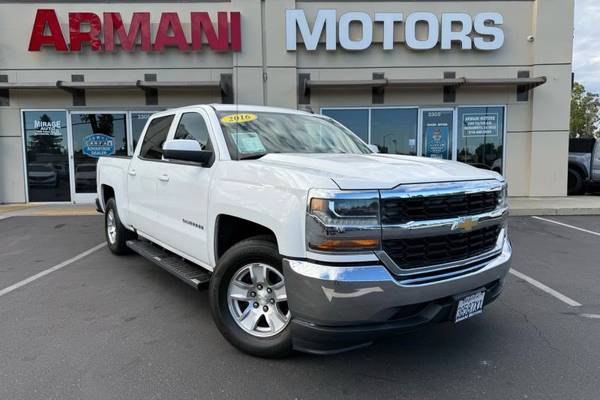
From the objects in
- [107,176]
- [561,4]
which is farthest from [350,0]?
[107,176]

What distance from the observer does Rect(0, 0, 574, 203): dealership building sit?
39.5 ft

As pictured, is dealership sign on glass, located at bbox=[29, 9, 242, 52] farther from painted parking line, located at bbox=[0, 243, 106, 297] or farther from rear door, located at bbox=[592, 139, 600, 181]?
rear door, located at bbox=[592, 139, 600, 181]

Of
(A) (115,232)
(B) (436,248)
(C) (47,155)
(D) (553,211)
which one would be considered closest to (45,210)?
(C) (47,155)

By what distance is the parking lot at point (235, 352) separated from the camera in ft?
9.52

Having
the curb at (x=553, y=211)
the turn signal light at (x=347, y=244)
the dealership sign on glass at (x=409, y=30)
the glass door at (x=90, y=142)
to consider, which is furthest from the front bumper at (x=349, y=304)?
the glass door at (x=90, y=142)

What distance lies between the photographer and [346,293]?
2.55m

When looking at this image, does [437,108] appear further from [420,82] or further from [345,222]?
[345,222]

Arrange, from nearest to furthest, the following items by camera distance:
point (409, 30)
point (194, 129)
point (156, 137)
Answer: point (194, 129)
point (156, 137)
point (409, 30)

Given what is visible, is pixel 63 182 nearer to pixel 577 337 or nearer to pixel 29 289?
pixel 29 289

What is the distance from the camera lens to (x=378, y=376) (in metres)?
3.06

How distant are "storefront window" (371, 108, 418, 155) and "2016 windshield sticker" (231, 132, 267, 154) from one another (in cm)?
932

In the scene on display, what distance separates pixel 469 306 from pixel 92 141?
12337 millimetres

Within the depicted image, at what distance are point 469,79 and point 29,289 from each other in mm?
11498

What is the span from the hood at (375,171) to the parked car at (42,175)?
11509 millimetres
